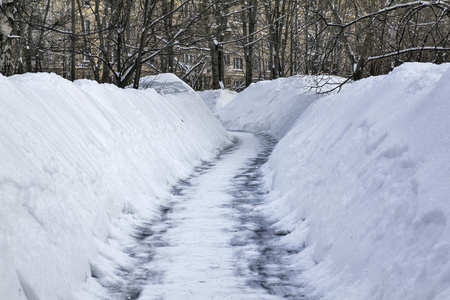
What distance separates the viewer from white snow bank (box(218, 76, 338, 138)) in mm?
18031

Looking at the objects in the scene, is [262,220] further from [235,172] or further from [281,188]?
[235,172]

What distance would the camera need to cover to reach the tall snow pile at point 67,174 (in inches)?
133

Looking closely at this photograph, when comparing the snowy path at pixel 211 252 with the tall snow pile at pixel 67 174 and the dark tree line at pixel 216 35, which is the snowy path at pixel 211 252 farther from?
the dark tree line at pixel 216 35

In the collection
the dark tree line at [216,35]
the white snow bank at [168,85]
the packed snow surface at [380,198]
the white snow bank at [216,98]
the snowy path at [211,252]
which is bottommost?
the snowy path at [211,252]

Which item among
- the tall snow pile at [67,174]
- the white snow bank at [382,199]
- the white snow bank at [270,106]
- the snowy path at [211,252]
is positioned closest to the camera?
the white snow bank at [382,199]

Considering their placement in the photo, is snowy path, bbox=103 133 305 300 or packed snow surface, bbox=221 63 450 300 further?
snowy path, bbox=103 133 305 300

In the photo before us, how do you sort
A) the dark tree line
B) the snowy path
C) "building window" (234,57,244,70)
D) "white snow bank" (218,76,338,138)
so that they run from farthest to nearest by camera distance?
1. "building window" (234,57,244,70)
2. "white snow bank" (218,76,338,138)
3. the dark tree line
4. the snowy path

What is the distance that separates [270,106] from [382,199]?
1689 cm

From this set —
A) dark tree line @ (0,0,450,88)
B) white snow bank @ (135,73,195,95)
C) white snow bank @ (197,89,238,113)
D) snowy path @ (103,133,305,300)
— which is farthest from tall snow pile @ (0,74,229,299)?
white snow bank @ (197,89,238,113)

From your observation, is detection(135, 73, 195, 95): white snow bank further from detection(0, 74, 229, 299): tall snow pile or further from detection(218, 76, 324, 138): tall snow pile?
detection(0, 74, 229, 299): tall snow pile

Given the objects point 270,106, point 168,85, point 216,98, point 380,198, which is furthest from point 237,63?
point 380,198

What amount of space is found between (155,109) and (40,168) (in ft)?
20.6

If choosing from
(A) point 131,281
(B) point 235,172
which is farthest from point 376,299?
(B) point 235,172

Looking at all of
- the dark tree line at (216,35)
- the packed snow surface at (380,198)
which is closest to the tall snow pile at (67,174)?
the packed snow surface at (380,198)
